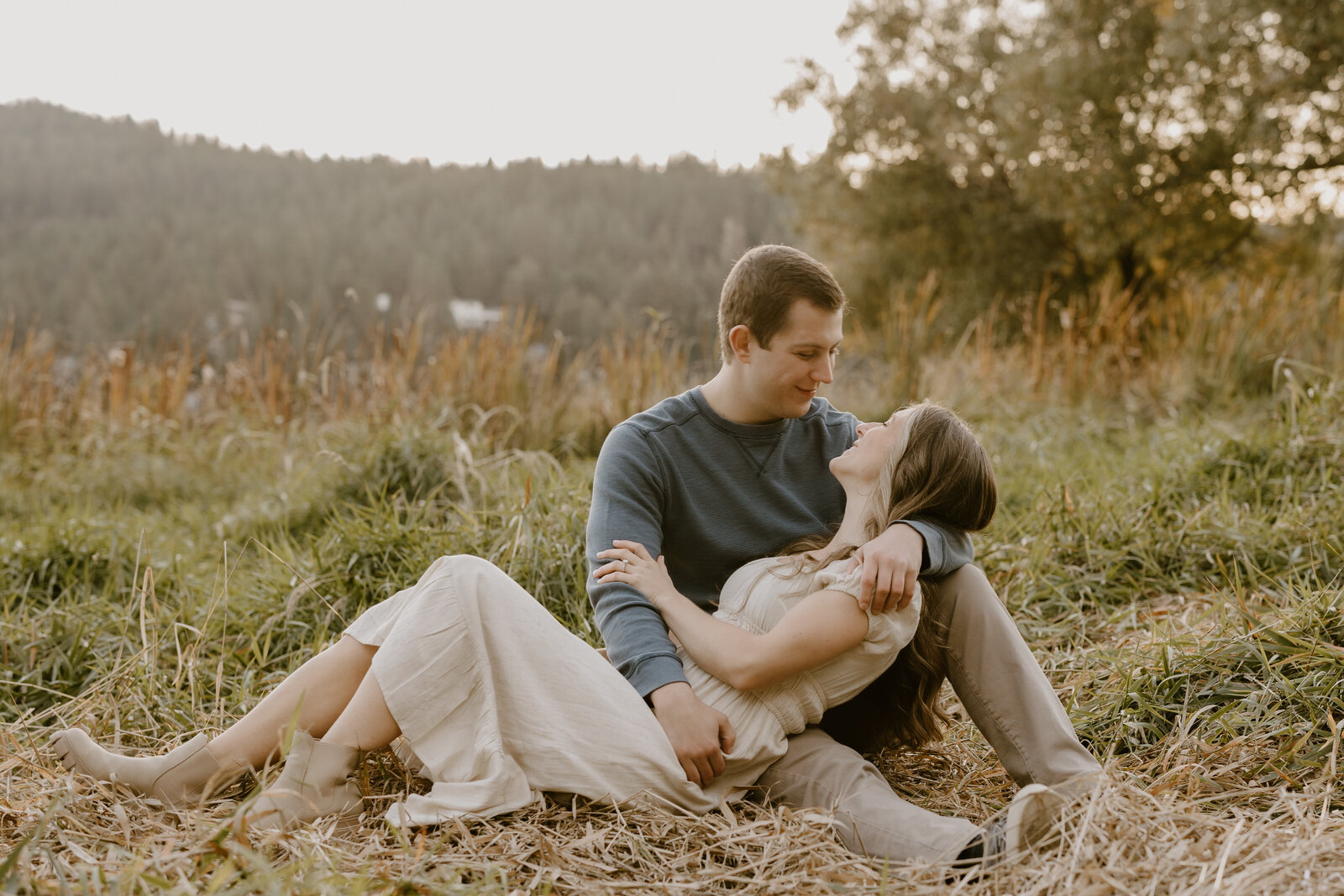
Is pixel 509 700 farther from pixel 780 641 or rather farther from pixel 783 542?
pixel 783 542

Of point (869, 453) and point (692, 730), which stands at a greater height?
point (869, 453)

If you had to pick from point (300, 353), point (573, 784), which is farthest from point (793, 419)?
point (300, 353)

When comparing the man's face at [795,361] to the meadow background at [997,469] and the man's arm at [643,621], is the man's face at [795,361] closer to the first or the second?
the man's arm at [643,621]

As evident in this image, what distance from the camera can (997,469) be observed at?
13.7 ft

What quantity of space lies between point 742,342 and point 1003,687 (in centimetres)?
92

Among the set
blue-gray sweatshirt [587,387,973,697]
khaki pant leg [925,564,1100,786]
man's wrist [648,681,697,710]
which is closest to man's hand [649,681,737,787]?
man's wrist [648,681,697,710]

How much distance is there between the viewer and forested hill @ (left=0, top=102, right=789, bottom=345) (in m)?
24.6

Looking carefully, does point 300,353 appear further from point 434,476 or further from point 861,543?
point 861,543

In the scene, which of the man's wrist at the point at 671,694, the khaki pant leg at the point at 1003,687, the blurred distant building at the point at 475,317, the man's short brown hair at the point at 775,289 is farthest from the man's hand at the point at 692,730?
the blurred distant building at the point at 475,317

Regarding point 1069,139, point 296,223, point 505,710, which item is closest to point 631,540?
point 505,710

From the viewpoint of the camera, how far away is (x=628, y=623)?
6.11 feet

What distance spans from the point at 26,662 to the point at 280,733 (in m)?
1.55

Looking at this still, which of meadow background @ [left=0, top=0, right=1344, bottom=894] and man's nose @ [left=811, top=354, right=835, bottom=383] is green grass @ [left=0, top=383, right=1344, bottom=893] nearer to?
meadow background @ [left=0, top=0, right=1344, bottom=894]

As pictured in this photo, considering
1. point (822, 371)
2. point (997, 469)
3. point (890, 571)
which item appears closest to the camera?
point (890, 571)
